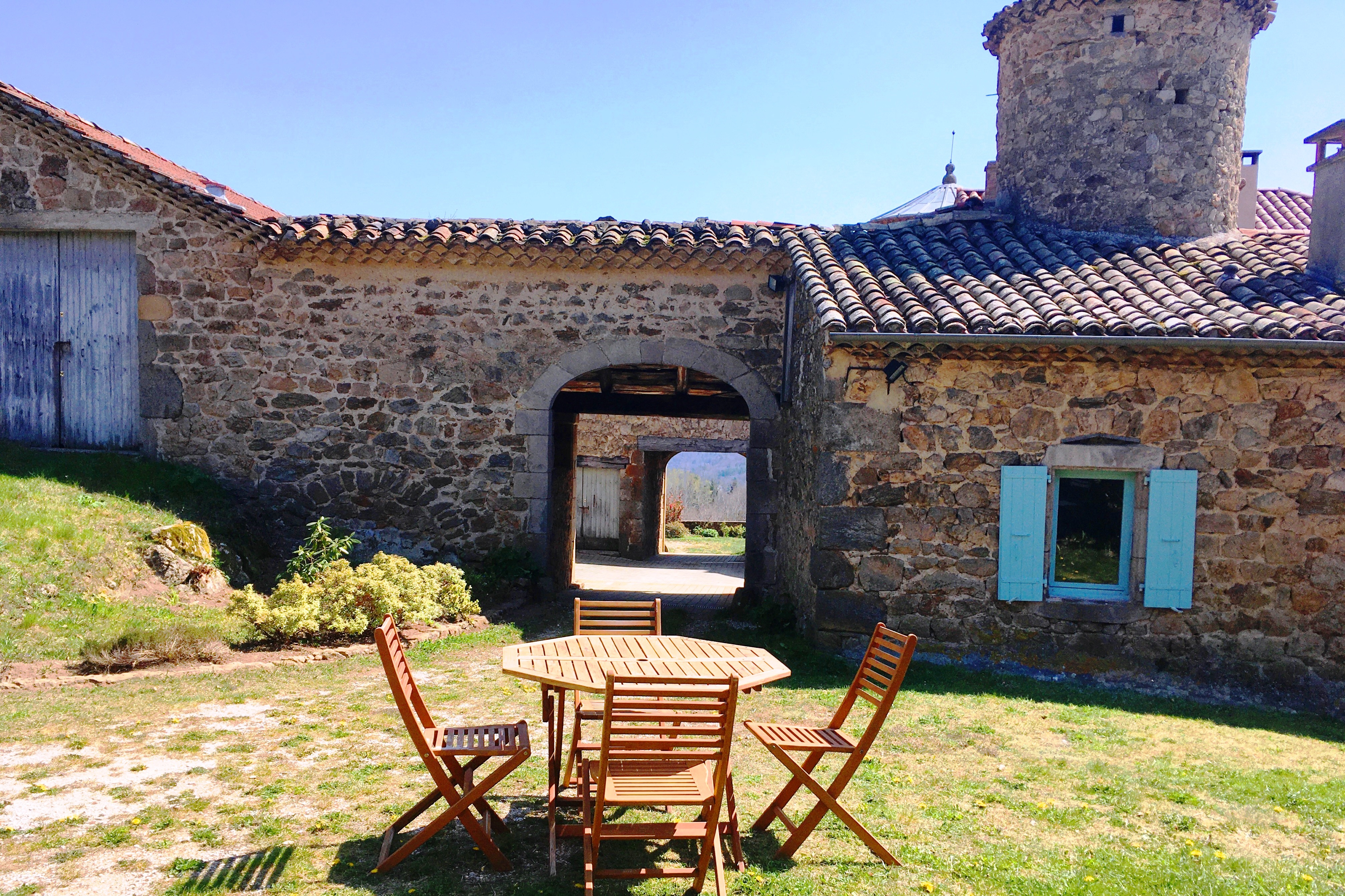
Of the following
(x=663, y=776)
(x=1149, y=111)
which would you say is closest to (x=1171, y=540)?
(x=1149, y=111)

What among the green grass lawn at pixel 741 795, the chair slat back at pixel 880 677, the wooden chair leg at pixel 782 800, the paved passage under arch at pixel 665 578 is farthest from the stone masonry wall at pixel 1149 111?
the wooden chair leg at pixel 782 800

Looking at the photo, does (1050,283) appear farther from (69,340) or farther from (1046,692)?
(69,340)

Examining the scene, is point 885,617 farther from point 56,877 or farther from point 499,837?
point 56,877

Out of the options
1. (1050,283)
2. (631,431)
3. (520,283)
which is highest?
(520,283)

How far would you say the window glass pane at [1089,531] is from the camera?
7539 mm

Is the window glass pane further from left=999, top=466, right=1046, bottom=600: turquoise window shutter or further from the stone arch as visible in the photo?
the stone arch

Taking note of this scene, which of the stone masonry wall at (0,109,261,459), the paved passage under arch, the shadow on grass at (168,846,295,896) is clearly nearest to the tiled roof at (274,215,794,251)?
the stone masonry wall at (0,109,261,459)

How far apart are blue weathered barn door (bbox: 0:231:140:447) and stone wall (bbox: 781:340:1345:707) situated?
7.76 metres

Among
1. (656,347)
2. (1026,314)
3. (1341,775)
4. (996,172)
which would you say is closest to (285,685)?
(656,347)

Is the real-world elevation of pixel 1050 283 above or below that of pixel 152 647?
above

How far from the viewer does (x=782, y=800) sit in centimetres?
408

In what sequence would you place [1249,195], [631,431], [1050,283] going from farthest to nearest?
1. [631,431]
2. [1249,195]
3. [1050,283]

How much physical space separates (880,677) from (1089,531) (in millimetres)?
4248

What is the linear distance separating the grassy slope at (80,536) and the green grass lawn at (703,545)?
13939mm
